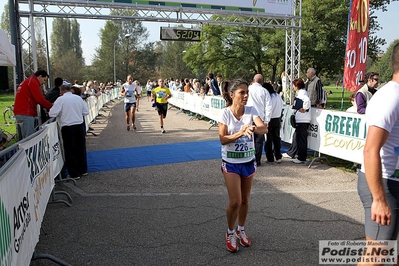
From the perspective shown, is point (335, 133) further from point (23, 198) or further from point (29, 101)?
point (29, 101)

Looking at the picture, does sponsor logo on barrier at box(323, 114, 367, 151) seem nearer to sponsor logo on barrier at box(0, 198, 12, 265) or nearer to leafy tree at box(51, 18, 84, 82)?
sponsor logo on barrier at box(0, 198, 12, 265)

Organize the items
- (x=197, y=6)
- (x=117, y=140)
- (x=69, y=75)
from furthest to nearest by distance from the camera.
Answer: (x=69, y=75) < (x=197, y=6) < (x=117, y=140)

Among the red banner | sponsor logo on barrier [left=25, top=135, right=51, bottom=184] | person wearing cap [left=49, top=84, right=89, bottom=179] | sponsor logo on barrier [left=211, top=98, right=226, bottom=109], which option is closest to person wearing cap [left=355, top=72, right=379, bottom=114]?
the red banner

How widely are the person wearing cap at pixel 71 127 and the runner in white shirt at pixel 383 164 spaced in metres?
5.98

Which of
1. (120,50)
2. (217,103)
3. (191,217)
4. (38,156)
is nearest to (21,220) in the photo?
(38,156)

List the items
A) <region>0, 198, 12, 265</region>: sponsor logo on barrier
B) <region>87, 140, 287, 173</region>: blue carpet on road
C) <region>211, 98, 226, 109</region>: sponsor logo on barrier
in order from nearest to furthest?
1. <region>0, 198, 12, 265</region>: sponsor logo on barrier
2. <region>87, 140, 287, 173</region>: blue carpet on road
3. <region>211, 98, 226, 109</region>: sponsor logo on barrier

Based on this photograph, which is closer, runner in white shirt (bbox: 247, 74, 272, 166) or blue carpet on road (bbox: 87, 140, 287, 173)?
runner in white shirt (bbox: 247, 74, 272, 166)

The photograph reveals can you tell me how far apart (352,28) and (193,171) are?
512 cm

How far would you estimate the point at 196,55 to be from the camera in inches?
1476

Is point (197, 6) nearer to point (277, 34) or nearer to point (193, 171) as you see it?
point (193, 171)

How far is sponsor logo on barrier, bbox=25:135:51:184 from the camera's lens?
4.10m

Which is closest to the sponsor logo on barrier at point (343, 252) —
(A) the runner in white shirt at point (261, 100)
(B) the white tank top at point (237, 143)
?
(B) the white tank top at point (237, 143)

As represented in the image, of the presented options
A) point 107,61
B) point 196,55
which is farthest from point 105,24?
point 196,55

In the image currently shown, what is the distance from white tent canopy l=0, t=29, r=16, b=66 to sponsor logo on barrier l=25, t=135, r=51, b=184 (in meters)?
3.95
